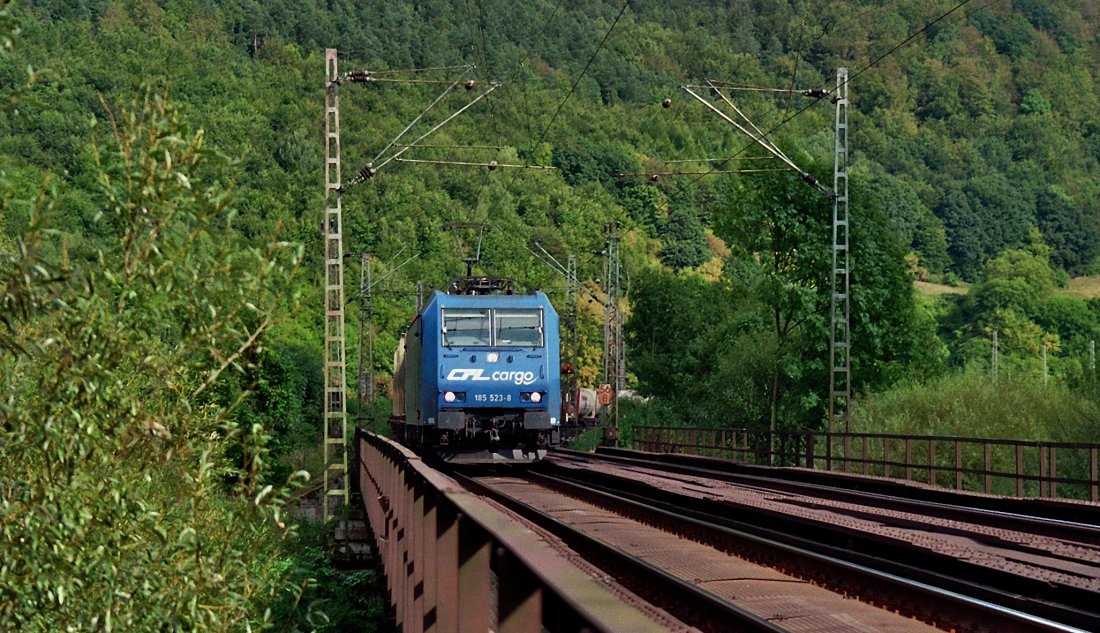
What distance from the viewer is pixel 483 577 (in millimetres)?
7551

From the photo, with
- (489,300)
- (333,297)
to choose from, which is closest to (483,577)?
(489,300)

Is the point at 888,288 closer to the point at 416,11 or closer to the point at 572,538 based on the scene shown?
the point at 572,538

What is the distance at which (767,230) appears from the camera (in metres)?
52.4

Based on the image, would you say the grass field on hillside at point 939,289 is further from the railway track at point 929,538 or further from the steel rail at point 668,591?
the steel rail at point 668,591

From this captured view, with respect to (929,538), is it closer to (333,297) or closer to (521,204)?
(333,297)

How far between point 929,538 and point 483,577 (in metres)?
7.80

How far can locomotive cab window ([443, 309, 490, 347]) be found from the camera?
3042cm

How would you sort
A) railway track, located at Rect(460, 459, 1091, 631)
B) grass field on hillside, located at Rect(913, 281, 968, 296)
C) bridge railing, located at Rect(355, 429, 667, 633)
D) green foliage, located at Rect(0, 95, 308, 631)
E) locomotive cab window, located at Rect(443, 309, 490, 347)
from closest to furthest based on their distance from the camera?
bridge railing, located at Rect(355, 429, 667, 633) → green foliage, located at Rect(0, 95, 308, 631) → railway track, located at Rect(460, 459, 1091, 631) → locomotive cab window, located at Rect(443, 309, 490, 347) → grass field on hillside, located at Rect(913, 281, 968, 296)

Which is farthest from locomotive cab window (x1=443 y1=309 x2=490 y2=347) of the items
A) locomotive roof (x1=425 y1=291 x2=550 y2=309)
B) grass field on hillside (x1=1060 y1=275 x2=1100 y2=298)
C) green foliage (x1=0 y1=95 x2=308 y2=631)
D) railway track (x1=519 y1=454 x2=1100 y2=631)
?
grass field on hillside (x1=1060 y1=275 x2=1100 y2=298)

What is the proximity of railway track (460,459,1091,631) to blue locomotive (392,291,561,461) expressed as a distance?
39.0 ft

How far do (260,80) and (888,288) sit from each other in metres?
105

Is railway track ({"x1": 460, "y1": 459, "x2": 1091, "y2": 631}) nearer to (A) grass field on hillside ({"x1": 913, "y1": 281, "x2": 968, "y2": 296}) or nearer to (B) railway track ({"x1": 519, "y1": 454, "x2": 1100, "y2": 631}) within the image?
(B) railway track ({"x1": 519, "y1": 454, "x2": 1100, "y2": 631})

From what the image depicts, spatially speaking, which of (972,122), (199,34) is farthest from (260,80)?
(972,122)

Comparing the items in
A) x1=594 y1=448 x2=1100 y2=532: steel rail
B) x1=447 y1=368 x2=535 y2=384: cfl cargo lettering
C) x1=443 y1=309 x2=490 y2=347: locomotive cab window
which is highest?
x1=443 y1=309 x2=490 y2=347: locomotive cab window
